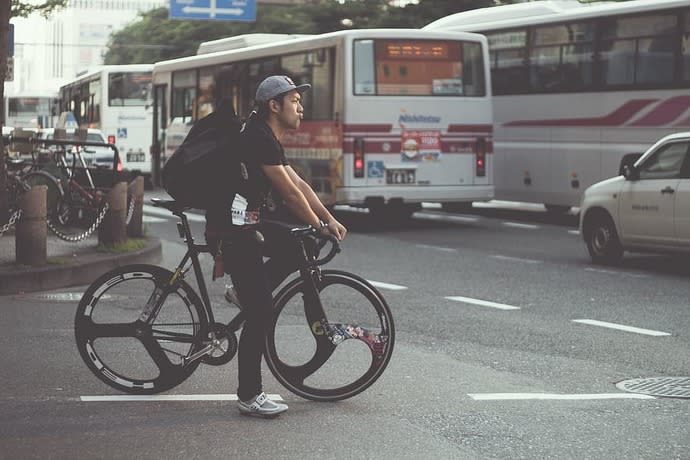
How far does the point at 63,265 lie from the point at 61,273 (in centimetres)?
16

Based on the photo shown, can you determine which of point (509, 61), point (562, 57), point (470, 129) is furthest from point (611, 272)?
point (509, 61)

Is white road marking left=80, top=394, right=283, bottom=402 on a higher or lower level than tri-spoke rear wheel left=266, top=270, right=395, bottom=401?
lower

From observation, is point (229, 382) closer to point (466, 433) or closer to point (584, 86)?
point (466, 433)

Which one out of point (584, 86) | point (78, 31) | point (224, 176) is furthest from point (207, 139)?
point (78, 31)

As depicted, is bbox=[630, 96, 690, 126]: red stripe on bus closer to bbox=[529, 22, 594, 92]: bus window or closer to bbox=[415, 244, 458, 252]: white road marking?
bbox=[529, 22, 594, 92]: bus window

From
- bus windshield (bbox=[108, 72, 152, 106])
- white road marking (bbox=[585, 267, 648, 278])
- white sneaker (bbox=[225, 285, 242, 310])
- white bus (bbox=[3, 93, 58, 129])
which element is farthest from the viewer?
white bus (bbox=[3, 93, 58, 129])

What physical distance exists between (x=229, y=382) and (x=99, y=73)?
33217 millimetres

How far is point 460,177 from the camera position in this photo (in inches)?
827

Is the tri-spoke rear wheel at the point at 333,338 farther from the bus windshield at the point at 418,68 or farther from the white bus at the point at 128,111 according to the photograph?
the white bus at the point at 128,111

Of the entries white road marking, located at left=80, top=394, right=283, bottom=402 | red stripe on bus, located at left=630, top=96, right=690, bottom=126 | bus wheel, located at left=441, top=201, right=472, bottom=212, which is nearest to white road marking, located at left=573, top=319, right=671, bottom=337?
white road marking, located at left=80, top=394, right=283, bottom=402

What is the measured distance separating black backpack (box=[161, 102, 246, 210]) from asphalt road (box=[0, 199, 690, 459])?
105 cm

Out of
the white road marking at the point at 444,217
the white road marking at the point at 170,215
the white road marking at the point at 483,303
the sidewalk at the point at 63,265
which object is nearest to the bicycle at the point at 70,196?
the sidewalk at the point at 63,265

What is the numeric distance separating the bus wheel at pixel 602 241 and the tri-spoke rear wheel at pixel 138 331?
913 centimetres

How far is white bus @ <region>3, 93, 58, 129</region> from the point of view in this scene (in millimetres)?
70500
